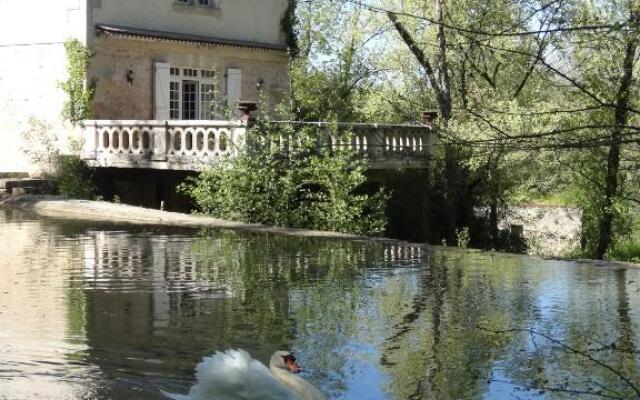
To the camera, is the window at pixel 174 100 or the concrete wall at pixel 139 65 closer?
the concrete wall at pixel 139 65

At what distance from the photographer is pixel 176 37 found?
3097 cm

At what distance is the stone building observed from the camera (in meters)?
29.2

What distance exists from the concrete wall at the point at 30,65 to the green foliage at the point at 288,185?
8.04 m

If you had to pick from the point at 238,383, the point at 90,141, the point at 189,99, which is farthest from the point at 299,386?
the point at 189,99

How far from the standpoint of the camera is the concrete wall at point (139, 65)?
96.6 feet

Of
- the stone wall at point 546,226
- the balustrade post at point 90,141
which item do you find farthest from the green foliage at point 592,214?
the balustrade post at point 90,141

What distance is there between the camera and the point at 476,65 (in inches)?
1267

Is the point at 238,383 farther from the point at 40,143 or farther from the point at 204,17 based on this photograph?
the point at 204,17

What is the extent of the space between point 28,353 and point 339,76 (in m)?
27.1

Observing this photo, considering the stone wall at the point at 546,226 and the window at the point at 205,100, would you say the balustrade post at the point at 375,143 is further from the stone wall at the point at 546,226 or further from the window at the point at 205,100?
the window at the point at 205,100

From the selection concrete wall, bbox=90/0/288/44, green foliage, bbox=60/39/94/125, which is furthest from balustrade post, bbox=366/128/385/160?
concrete wall, bbox=90/0/288/44

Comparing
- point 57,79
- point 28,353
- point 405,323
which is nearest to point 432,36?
point 57,79

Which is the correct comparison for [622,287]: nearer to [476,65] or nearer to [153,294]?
[153,294]

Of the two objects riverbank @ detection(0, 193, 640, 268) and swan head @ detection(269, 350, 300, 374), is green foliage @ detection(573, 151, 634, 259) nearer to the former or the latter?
riverbank @ detection(0, 193, 640, 268)
